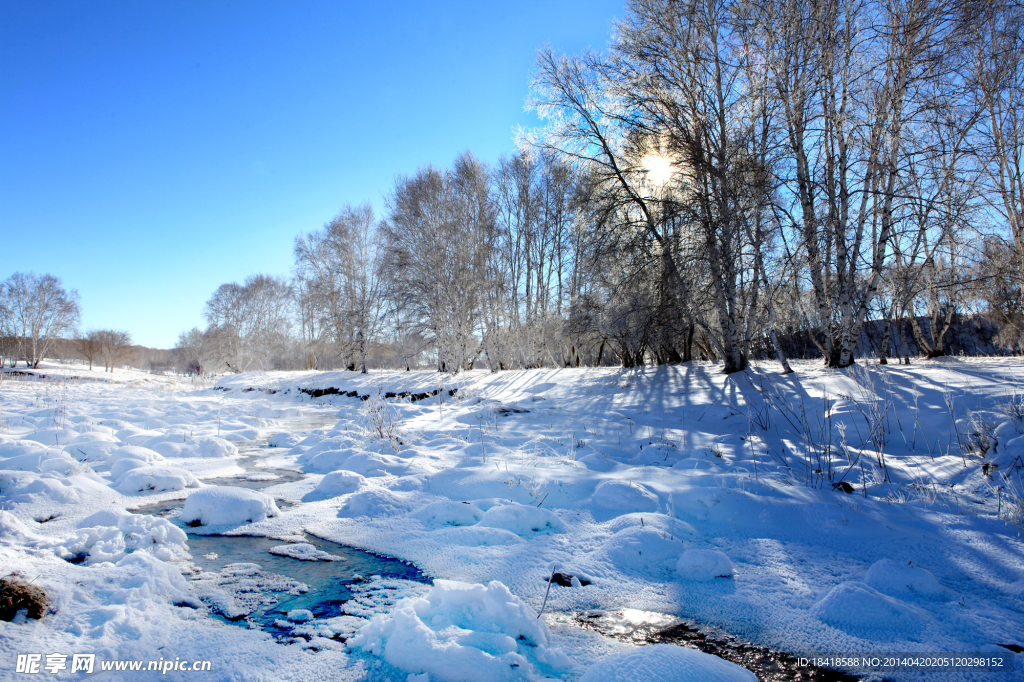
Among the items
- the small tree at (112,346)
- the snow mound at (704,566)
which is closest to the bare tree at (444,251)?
the snow mound at (704,566)

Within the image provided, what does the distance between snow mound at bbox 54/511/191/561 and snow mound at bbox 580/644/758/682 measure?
255 cm

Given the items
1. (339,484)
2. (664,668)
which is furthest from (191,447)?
(664,668)

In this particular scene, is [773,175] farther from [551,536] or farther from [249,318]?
[249,318]

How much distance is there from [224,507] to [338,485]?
1005mm

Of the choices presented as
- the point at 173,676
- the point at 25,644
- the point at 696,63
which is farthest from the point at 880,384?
the point at 25,644

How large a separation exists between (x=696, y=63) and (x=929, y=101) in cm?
413

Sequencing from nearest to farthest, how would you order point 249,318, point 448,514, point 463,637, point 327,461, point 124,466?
point 463,637, point 448,514, point 124,466, point 327,461, point 249,318

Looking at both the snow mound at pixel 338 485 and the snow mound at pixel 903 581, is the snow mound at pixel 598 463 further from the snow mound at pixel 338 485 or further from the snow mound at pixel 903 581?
the snow mound at pixel 903 581

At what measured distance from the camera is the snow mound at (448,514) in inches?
131

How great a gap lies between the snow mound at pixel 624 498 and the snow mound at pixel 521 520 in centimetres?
51

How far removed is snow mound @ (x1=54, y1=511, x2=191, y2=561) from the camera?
2.43 metres

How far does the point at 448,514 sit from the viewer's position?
3.40m

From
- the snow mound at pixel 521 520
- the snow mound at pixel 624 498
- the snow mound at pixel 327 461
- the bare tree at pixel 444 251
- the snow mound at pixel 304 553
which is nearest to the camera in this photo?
the snow mound at pixel 304 553

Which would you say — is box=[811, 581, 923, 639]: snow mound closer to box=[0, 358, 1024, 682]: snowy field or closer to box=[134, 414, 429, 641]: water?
box=[0, 358, 1024, 682]: snowy field
